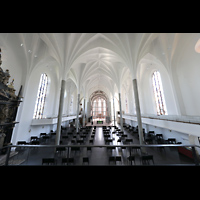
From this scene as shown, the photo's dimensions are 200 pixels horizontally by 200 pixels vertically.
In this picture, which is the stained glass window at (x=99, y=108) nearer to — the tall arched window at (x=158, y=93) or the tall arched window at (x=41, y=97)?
the tall arched window at (x=41, y=97)

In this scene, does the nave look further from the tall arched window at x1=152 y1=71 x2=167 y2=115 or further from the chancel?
the tall arched window at x1=152 y1=71 x2=167 y2=115

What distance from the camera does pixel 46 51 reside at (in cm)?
999

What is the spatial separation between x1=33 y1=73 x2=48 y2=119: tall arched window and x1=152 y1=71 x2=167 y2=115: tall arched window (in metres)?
16.5

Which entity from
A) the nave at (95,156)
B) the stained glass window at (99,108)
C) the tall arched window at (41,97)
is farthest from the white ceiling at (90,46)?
the stained glass window at (99,108)

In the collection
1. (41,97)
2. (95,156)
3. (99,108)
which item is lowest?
(95,156)

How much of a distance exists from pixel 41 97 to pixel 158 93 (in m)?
17.0

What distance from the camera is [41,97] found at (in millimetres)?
12469

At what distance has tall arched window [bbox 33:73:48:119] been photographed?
38.9 feet

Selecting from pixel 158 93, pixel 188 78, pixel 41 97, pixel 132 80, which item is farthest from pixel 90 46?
pixel 158 93

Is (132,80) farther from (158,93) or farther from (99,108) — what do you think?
(99,108)

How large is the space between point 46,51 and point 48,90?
5747 millimetres
